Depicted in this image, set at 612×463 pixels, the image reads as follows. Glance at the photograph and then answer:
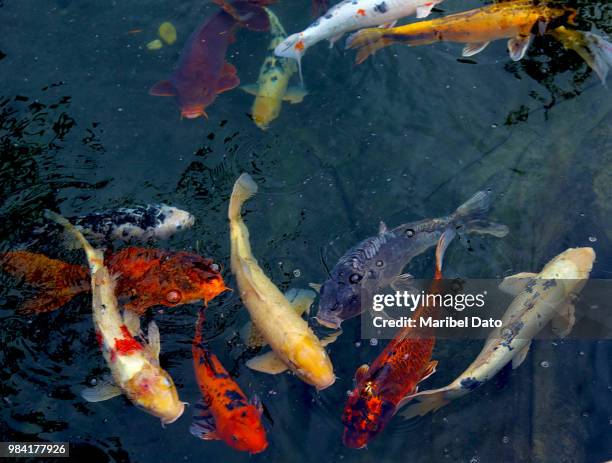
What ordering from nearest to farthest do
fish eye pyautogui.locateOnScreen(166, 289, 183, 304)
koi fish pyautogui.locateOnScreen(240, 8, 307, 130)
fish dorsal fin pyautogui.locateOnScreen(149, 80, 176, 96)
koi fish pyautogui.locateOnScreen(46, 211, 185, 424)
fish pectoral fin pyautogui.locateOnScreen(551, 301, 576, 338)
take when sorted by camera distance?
koi fish pyautogui.locateOnScreen(46, 211, 185, 424)
fish pectoral fin pyautogui.locateOnScreen(551, 301, 576, 338)
fish eye pyautogui.locateOnScreen(166, 289, 183, 304)
koi fish pyautogui.locateOnScreen(240, 8, 307, 130)
fish dorsal fin pyautogui.locateOnScreen(149, 80, 176, 96)

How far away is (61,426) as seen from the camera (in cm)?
504

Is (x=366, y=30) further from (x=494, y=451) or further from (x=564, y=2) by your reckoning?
(x=494, y=451)

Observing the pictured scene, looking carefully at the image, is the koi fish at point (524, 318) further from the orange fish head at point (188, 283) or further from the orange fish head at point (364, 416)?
the orange fish head at point (188, 283)

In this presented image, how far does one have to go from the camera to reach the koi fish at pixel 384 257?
519 centimetres

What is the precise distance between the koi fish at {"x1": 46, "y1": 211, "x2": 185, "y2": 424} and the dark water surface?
242 mm

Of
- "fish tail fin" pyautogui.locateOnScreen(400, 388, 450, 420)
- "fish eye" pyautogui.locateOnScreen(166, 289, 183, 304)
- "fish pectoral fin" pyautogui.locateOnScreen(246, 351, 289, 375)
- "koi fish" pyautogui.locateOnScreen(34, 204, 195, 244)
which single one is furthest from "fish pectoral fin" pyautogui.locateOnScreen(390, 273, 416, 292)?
"koi fish" pyautogui.locateOnScreen(34, 204, 195, 244)

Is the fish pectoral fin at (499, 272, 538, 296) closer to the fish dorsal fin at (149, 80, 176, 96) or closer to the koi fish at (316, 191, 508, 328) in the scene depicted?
the koi fish at (316, 191, 508, 328)

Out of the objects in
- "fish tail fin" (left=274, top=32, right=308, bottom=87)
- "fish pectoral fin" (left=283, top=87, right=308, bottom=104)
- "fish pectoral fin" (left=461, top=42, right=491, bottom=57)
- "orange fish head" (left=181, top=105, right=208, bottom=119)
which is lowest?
"fish pectoral fin" (left=283, top=87, right=308, bottom=104)

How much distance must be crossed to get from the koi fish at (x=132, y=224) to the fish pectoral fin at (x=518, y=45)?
141 inches

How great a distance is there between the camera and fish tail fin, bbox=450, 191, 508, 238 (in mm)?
5578

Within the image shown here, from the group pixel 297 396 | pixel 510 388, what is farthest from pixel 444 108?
pixel 297 396

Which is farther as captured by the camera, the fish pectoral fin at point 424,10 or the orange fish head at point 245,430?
the fish pectoral fin at point 424,10

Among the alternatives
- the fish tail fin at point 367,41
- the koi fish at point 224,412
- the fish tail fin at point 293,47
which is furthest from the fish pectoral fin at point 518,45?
the koi fish at point 224,412

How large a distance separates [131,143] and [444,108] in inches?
127
